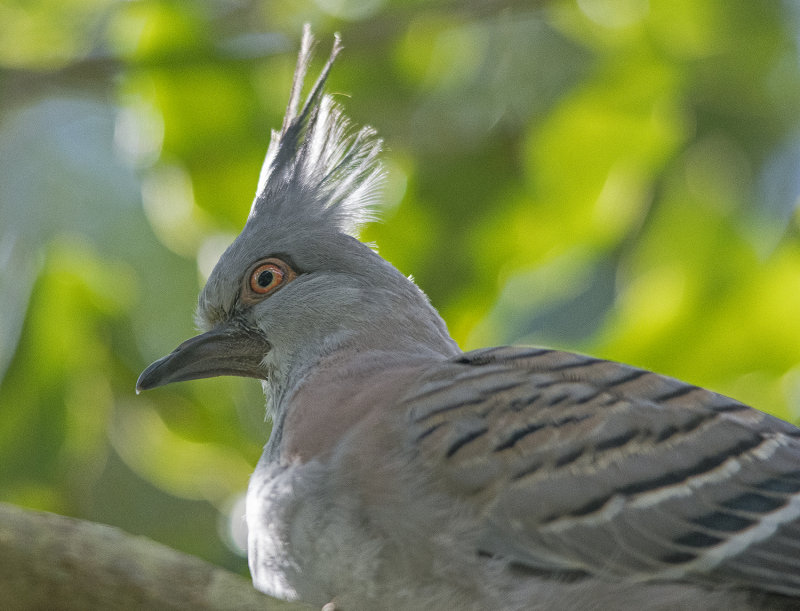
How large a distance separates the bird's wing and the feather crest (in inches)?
66.8

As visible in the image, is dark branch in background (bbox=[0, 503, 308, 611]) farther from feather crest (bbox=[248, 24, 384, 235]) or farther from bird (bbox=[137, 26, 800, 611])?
feather crest (bbox=[248, 24, 384, 235])

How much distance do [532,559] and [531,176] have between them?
13.8 feet

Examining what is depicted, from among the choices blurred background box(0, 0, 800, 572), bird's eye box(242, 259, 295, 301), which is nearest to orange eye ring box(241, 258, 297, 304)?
bird's eye box(242, 259, 295, 301)

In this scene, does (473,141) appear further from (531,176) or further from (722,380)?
(722,380)

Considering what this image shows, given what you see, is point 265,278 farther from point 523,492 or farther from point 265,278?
A: point 523,492

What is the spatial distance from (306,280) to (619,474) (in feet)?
6.79

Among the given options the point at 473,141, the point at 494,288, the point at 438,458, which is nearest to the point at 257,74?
the point at 473,141

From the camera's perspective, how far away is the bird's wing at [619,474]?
355 cm

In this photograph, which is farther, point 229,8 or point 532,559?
point 229,8

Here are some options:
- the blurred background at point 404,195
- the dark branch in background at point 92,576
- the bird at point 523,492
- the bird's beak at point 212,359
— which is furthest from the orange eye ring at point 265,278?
the dark branch in background at point 92,576

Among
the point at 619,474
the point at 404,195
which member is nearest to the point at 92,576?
the point at 619,474

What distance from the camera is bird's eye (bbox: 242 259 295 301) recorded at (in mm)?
5340

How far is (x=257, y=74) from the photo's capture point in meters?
7.43

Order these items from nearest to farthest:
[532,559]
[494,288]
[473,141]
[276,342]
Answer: [532,559], [276,342], [494,288], [473,141]
